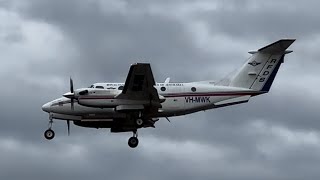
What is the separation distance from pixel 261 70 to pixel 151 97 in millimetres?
10364

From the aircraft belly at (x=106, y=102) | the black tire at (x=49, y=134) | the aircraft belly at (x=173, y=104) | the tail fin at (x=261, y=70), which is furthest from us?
the tail fin at (x=261, y=70)

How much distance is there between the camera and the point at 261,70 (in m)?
70.1

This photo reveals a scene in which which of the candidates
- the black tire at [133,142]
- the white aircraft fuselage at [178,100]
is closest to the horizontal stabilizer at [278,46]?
the white aircraft fuselage at [178,100]

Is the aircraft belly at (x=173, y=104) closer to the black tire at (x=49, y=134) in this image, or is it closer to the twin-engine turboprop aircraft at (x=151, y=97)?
the twin-engine turboprop aircraft at (x=151, y=97)

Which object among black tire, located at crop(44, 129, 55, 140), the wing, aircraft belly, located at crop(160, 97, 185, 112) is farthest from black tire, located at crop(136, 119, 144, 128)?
black tire, located at crop(44, 129, 55, 140)

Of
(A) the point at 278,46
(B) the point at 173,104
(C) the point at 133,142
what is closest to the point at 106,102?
(C) the point at 133,142

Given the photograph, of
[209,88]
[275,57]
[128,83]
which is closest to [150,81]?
[128,83]

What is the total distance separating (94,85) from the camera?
6594 centimetres

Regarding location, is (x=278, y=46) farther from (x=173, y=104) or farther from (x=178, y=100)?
(x=173, y=104)

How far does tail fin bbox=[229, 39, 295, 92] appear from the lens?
228ft

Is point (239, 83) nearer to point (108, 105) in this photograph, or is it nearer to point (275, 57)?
point (275, 57)

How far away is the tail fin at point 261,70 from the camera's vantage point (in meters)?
69.6

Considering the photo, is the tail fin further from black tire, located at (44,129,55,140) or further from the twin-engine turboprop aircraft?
black tire, located at (44,129,55,140)

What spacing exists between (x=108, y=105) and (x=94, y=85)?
2.03m
